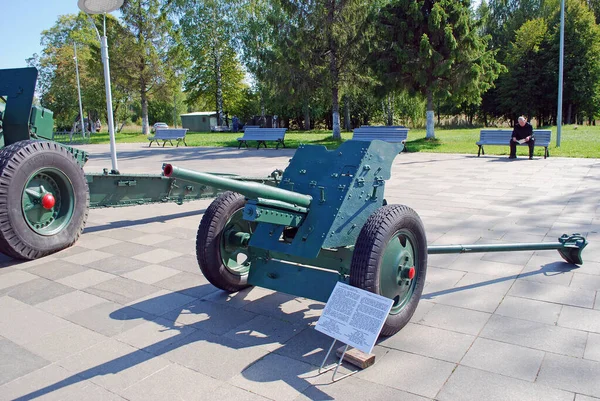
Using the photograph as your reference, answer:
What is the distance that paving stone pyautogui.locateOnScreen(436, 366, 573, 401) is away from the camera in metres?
2.84

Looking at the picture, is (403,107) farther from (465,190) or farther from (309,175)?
(309,175)

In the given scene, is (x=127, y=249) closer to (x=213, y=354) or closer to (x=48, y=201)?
(x=48, y=201)

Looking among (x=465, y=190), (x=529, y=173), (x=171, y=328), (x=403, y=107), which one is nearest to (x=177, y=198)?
(x=171, y=328)

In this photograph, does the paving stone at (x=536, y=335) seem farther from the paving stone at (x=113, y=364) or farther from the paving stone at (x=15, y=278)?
the paving stone at (x=15, y=278)

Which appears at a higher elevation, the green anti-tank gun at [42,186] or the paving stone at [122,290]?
the green anti-tank gun at [42,186]

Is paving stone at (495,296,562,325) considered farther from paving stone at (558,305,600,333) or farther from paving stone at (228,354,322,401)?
paving stone at (228,354,322,401)

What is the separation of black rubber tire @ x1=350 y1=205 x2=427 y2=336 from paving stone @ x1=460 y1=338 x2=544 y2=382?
508mm

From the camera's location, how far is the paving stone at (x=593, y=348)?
10.8 ft

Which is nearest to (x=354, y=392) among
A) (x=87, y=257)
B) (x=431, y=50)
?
(x=87, y=257)

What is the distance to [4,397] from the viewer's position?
2943mm

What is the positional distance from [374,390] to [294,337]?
87 cm

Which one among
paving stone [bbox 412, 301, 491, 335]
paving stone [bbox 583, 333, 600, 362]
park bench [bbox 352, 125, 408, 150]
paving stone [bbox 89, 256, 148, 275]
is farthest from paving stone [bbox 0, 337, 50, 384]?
park bench [bbox 352, 125, 408, 150]

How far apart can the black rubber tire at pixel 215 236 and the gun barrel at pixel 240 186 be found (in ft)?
2.49

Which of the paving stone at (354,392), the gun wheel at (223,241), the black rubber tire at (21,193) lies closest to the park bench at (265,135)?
the black rubber tire at (21,193)
